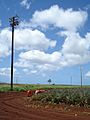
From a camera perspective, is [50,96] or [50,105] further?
[50,96]

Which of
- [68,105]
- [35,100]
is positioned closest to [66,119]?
[68,105]

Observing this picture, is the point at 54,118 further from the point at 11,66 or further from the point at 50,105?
the point at 11,66

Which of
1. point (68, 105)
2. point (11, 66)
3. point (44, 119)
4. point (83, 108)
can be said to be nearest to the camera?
point (44, 119)

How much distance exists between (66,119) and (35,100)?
1211cm

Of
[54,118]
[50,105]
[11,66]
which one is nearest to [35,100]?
[50,105]

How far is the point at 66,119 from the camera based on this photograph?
17641 millimetres

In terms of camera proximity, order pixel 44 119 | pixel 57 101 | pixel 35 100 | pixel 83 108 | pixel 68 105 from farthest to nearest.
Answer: pixel 35 100
pixel 57 101
pixel 68 105
pixel 83 108
pixel 44 119

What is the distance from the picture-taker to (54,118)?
18062 millimetres

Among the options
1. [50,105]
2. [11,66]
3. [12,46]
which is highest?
[12,46]

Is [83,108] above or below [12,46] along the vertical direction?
below

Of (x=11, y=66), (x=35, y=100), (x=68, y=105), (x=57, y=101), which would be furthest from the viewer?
(x=11, y=66)

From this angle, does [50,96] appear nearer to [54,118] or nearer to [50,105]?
[50,105]

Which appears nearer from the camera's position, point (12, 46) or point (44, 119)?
point (44, 119)

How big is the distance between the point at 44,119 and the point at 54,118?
72cm
